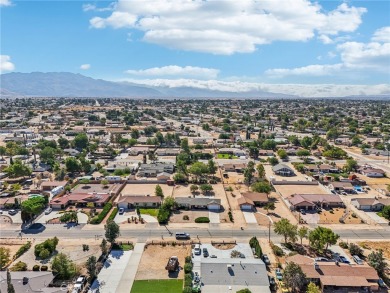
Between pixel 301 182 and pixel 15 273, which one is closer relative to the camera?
pixel 15 273

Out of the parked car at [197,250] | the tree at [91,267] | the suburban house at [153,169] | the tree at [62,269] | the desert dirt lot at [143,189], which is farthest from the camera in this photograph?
the suburban house at [153,169]

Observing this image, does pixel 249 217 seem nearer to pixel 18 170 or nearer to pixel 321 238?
pixel 321 238

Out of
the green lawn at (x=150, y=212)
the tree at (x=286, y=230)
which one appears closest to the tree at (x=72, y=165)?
the green lawn at (x=150, y=212)

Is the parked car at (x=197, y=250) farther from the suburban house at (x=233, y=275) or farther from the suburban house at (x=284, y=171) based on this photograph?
the suburban house at (x=284, y=171)

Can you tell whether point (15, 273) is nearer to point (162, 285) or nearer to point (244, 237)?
point (162, 285)

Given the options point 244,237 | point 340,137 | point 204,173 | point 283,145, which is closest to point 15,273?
point 244,237

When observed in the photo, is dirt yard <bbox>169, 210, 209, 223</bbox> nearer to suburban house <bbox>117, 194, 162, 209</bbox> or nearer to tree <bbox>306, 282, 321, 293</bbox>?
suburban house <bbox>117, 194, 162, 209</bbox>

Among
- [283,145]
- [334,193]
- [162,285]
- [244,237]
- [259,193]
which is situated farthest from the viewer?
[283,145]
